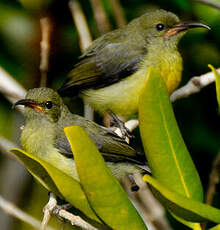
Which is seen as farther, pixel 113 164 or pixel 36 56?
pixel 36 56

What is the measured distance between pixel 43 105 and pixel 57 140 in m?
0.33

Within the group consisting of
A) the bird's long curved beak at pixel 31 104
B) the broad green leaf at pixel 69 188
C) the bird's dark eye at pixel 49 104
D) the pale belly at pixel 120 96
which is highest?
the broad green leaf at pixel 69 188

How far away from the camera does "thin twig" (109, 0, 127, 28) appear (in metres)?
4.20

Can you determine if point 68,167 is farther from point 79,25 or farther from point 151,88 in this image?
point 151,88

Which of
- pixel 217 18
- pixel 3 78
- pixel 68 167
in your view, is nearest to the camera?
pixel 68 167

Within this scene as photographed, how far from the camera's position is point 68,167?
3.53 meters

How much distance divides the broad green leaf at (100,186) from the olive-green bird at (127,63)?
246cm

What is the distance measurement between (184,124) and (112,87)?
884 mm

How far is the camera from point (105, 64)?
505 centimetres

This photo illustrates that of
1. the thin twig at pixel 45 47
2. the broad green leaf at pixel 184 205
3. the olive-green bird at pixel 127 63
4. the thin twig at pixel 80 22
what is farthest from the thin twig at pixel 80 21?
the broad green leaf at pixel 184 205

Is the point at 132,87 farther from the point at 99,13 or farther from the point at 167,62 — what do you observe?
the point at 99,13

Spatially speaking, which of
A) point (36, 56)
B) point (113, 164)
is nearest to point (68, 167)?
point (113, 164)

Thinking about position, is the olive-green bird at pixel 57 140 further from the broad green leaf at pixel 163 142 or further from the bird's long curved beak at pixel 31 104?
the broad green leaf at pixel 163 142

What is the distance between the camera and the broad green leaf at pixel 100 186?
1965 millimetres
